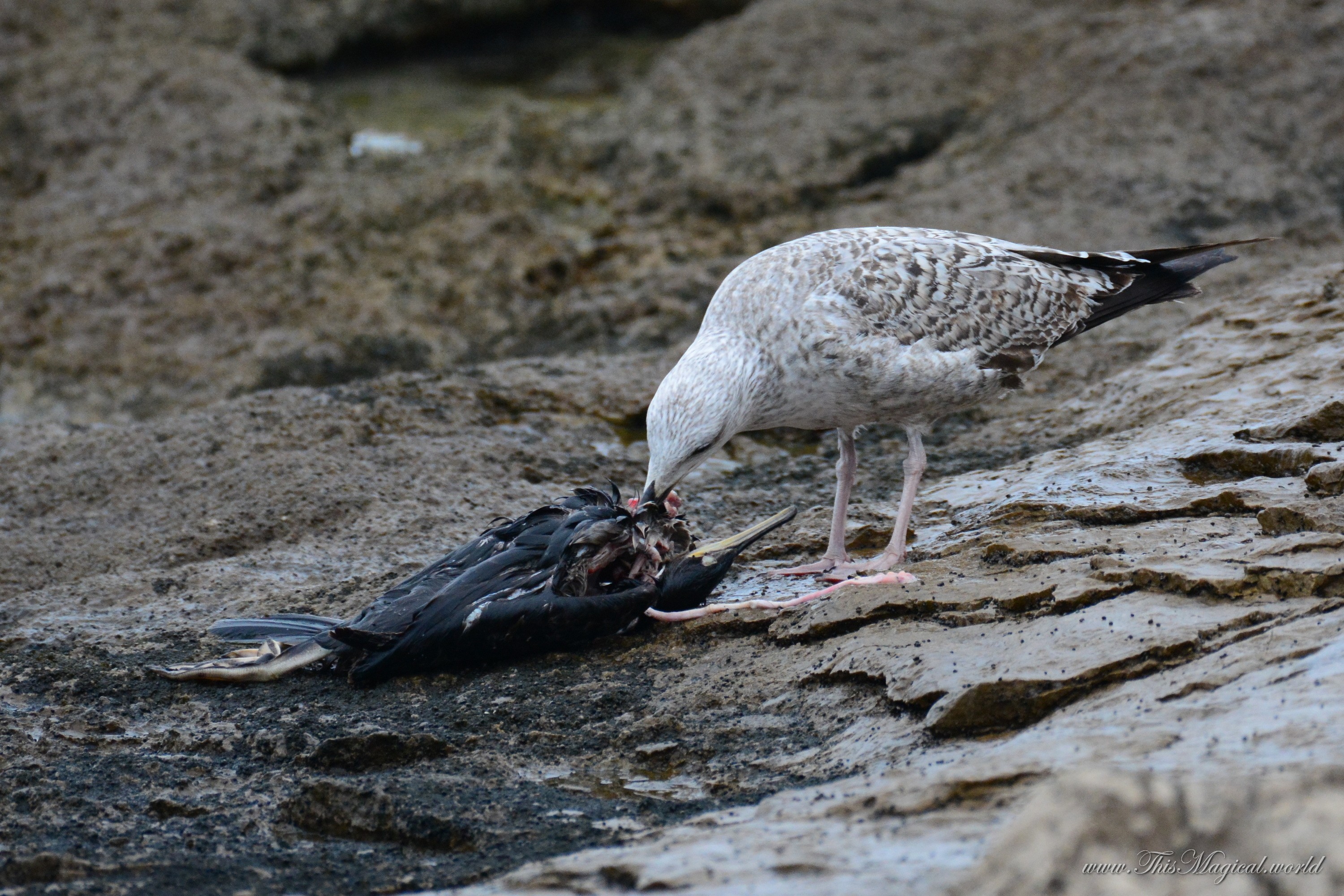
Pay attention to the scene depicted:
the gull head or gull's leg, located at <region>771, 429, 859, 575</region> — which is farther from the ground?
the gull head

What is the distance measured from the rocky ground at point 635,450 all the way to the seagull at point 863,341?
0.46 meters

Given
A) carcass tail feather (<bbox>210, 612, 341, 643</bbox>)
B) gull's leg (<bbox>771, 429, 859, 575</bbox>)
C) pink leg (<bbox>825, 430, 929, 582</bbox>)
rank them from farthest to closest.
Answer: gull's leg (<bbox>771, 429, 859, 575</bbox>), pink leg (<bbox>825, 430, 929, 582</bbox>), carcass tail feather (<bbox>210, 612, 341, 643</bbox>)

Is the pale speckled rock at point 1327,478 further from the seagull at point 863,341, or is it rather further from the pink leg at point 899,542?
the pink leg at point 899,542

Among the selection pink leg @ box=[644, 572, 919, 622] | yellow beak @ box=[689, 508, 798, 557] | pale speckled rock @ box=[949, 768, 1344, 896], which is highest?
pale speckled rock @ box=[949, 768, 1344, 896]

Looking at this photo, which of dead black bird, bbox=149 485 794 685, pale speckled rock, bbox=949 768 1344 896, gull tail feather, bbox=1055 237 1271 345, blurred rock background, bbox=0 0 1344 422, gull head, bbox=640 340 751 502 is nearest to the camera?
pale speckled rock, bbox=949 768 1344 896

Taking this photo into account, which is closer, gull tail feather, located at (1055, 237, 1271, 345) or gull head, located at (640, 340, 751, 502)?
gull head, located at (640, 340, 751, 502)

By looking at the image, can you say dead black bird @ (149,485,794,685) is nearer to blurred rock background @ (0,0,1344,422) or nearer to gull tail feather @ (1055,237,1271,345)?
gull tail feather @ (1055,237,1271,345)

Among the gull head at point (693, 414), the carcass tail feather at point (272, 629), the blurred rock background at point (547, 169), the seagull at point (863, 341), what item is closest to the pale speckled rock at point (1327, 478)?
the seagull at point (863, 341)

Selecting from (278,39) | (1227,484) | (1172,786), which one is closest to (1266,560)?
(1227,484)

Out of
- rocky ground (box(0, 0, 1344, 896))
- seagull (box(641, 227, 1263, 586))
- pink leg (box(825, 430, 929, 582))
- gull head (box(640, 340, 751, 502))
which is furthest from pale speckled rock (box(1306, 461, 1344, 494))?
gull head (box(640, 340, 751, 502))

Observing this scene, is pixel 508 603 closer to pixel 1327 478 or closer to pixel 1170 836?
pixel 1170 836

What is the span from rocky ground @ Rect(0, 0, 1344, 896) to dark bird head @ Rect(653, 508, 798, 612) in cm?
16

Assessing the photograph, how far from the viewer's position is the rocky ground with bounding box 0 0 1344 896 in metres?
3.05

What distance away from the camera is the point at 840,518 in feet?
17.1
